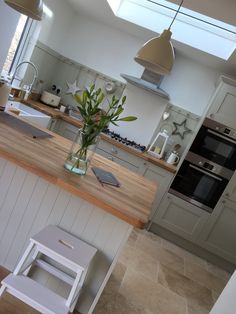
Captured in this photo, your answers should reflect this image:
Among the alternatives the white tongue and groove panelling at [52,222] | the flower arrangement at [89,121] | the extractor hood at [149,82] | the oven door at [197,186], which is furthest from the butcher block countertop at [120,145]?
the flower arrangement at [89,121]

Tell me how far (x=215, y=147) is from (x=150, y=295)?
202cm

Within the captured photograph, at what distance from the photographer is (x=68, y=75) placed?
4766mm

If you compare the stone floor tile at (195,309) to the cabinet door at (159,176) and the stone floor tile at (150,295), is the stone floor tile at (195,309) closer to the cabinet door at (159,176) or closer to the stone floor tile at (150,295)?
the stone floor tile at (150,295)

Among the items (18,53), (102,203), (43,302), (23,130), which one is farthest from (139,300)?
(18,53)

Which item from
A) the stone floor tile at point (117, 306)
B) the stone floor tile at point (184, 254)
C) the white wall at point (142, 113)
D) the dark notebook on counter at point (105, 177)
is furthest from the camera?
the white wall at point (142, 113)

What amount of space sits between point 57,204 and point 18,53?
2666 mm

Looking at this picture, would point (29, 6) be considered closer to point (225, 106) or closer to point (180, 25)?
point (180, 25)

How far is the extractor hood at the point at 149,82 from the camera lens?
4.04 metres

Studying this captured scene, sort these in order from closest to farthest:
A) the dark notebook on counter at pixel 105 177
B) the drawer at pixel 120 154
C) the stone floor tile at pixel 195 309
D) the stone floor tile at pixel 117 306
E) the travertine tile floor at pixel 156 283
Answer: the dark notebook on counter at pixel 105 177, the stone floor tile at pixel 117 306, the travertine tile floor at pixel 156 283, the stone floor tile at pixel 195 309, the drawer at pixel 120 154

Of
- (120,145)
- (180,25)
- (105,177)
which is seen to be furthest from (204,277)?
(180,25)

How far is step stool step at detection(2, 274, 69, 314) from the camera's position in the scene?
1589 mm

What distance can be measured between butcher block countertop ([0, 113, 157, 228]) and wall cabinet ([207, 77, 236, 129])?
1924 mm

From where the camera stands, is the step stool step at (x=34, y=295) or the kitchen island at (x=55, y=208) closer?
the step stool step at (x=34, y=295)

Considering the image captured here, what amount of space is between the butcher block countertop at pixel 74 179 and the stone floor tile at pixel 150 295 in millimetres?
985
